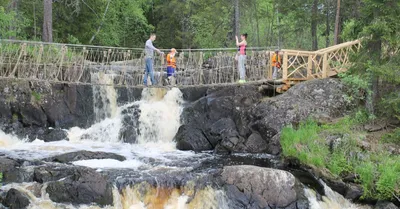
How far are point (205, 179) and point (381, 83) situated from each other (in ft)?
23.1

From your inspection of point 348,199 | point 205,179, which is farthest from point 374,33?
point 205,179

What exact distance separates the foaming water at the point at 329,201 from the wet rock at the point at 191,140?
199 inches

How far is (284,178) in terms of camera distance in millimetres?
10266

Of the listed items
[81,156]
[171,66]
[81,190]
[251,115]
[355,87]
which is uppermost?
[171,66]

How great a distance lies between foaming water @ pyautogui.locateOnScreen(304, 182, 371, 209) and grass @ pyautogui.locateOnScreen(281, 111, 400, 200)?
439mm

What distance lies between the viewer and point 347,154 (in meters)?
11.6

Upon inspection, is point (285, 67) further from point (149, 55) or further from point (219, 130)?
point (149, 55)

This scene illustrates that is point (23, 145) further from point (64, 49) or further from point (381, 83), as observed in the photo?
point (381, 83)

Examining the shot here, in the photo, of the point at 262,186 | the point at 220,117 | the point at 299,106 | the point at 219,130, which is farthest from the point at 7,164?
the point at 299,106

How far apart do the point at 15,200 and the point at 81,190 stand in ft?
4.30

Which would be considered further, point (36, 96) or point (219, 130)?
point (36, 96)

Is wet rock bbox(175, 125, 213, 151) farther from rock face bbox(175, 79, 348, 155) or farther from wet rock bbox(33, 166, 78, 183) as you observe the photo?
wet rock bbox(33, 166, 78, 183)

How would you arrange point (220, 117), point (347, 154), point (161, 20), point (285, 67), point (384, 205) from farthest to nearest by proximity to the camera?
1. point (161, 20)
2. point (220, 117)
3. point (285, 67)
4. point (347, 154)
5. point (384, 205)

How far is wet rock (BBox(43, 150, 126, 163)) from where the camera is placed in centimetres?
1181
